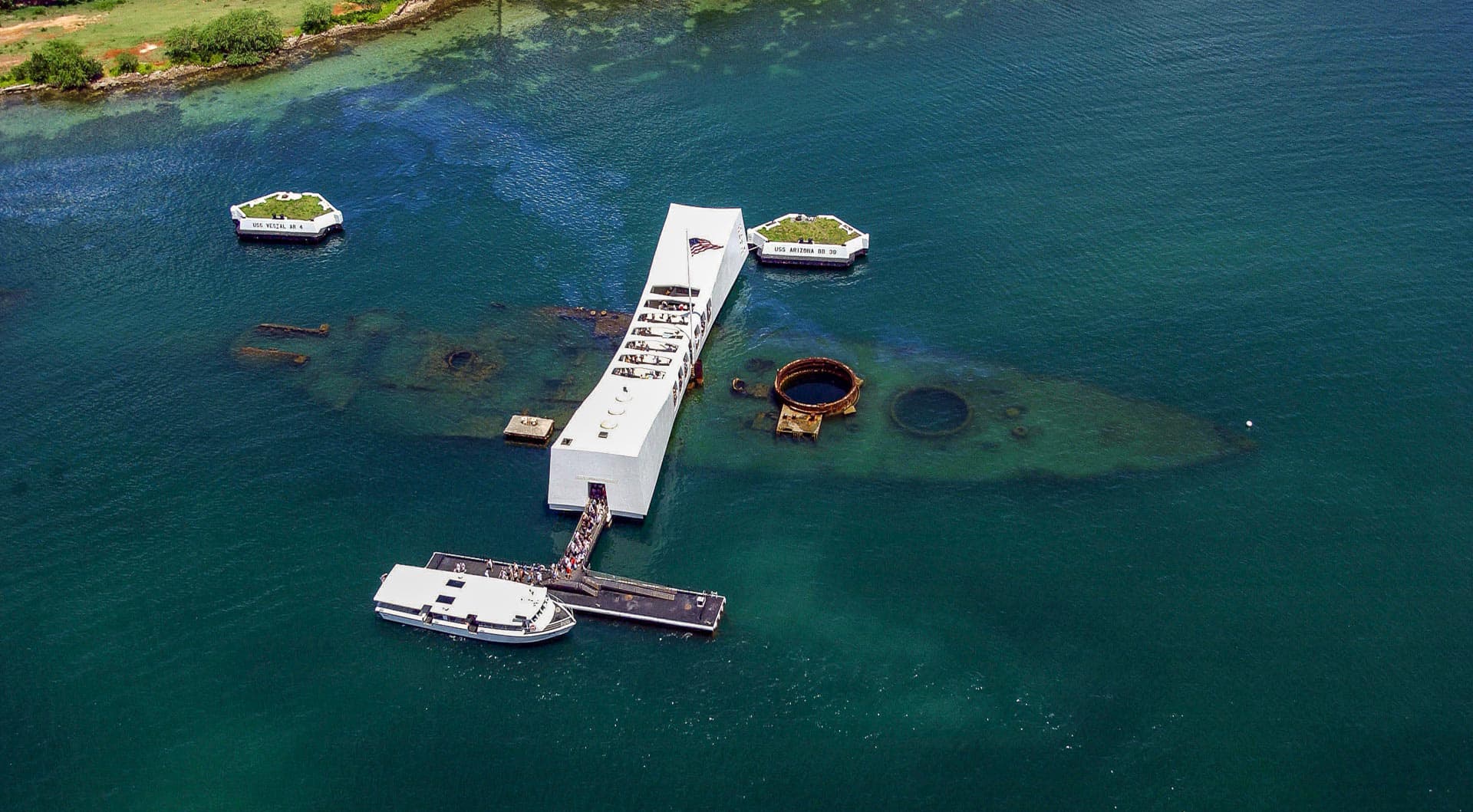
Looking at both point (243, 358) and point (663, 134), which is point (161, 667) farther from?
point (663, 134)

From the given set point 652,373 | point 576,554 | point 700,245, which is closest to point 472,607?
point 576,554

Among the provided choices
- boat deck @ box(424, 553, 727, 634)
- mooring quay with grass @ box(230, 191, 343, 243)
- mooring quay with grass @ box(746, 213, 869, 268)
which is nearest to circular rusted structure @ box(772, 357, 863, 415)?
→ mooring quay with grass @ box(746, 213, 869, 268)

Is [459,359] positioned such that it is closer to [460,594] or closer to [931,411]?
[460,594]

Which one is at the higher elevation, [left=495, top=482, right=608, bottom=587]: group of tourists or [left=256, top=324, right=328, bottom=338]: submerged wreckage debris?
[left=256, top=324, right=328, bottom=338]: submerged wreckage debris

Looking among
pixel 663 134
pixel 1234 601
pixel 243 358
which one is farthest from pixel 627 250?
pixel 1234 601

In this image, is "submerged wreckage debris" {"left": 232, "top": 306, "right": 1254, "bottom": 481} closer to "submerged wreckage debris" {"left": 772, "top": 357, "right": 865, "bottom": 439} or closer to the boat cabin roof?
"submerged wreckage debris" {"left": 772, "top": 357, "right": 865, "bottom": 439}

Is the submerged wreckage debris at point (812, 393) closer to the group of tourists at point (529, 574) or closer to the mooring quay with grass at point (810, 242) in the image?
the mooring quay with grass at point (810, 242)

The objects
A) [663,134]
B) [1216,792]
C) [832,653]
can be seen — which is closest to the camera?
[1216,792]
